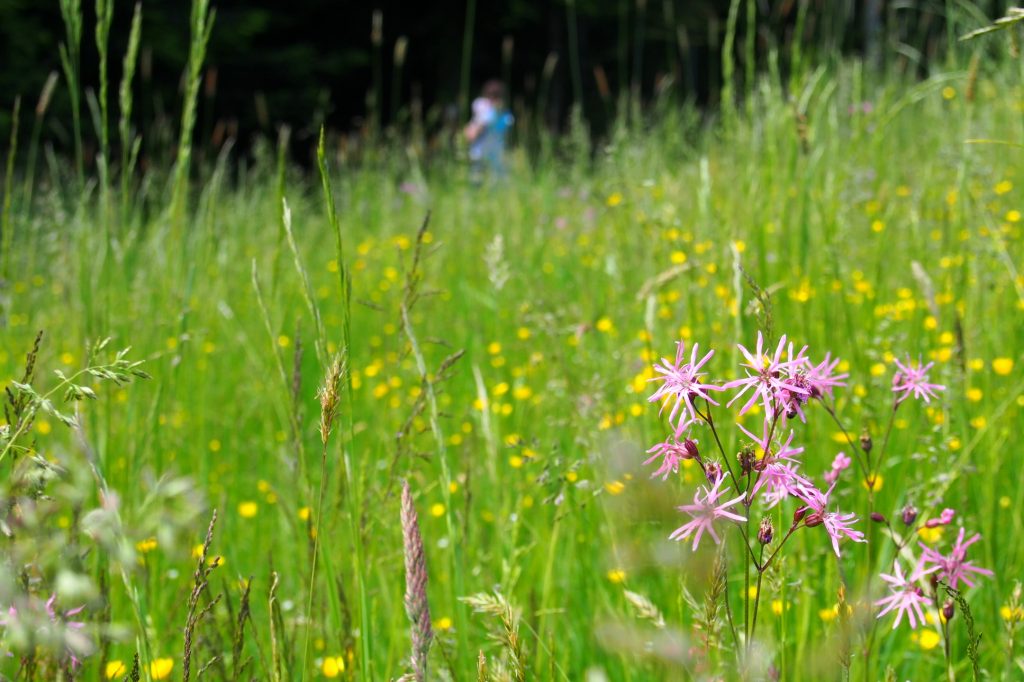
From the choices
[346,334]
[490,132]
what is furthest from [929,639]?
[490,132]

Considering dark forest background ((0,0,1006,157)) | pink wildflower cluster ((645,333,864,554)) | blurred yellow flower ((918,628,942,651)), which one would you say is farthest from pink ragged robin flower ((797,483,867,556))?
dark forest background ((0,0,1006,157))

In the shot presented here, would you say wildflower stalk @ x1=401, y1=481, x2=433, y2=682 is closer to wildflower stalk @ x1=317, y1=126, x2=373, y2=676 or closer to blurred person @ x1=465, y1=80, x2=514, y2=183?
wildflower stalk @ x1=317, y1=126, x2=373, y2=676

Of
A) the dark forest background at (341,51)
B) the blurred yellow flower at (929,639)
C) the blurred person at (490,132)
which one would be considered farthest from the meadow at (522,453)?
the dark forest background at (341,51)

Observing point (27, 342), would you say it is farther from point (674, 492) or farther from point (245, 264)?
point (674, 492)

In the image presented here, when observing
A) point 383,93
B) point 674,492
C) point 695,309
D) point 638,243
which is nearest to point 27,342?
point 638,243

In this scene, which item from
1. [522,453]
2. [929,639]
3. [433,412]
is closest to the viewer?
[433,412]

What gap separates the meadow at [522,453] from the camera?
0.75 m

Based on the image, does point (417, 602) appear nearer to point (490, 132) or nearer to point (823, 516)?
point (823, 516)

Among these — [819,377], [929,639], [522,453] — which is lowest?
[929,639]

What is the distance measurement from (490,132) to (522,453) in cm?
686

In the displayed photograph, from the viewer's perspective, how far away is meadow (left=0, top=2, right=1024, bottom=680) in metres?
0.75

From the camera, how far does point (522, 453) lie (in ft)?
4.28

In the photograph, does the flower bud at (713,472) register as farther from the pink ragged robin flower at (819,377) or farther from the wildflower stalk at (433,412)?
the wildflower stalk at (433,412)

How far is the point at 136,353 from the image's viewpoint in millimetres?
2164
